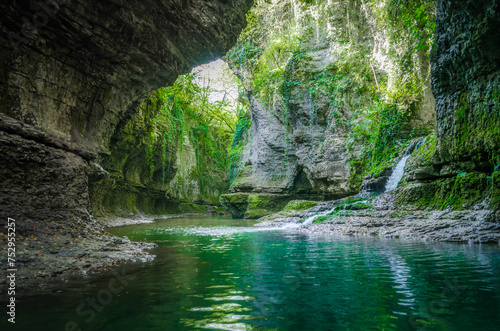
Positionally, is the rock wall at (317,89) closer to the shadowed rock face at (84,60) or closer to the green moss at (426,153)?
A: the green moss at (426,153)

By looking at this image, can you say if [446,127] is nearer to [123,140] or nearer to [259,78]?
[123,140]

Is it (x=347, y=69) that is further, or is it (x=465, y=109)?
(x=347, y=69)

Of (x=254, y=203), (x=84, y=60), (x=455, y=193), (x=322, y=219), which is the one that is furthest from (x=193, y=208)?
(x=455, y=193)

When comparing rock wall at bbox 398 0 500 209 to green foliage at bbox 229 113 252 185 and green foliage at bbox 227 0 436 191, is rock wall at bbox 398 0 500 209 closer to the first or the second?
green foliage at bbox 227 0 436 191

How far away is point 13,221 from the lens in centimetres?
425

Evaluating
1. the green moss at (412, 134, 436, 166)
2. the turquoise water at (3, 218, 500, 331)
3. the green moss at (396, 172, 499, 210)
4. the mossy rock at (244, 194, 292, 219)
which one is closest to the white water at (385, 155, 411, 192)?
the green moss at (412, 134, 436, 166)

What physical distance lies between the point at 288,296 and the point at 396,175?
9.75 meters

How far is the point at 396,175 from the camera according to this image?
35.1 ft

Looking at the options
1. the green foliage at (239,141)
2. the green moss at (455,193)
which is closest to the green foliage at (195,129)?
the green foliage at (239,141)

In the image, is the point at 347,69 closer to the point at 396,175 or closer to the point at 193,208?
the point at 396,175

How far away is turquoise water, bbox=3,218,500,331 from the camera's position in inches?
77.1


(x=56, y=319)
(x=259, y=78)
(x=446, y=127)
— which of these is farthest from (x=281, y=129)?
(x=56, y=319)

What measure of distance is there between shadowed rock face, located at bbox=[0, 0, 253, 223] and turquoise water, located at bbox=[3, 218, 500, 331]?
2.83 meters

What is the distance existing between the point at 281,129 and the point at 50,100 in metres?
15.4
